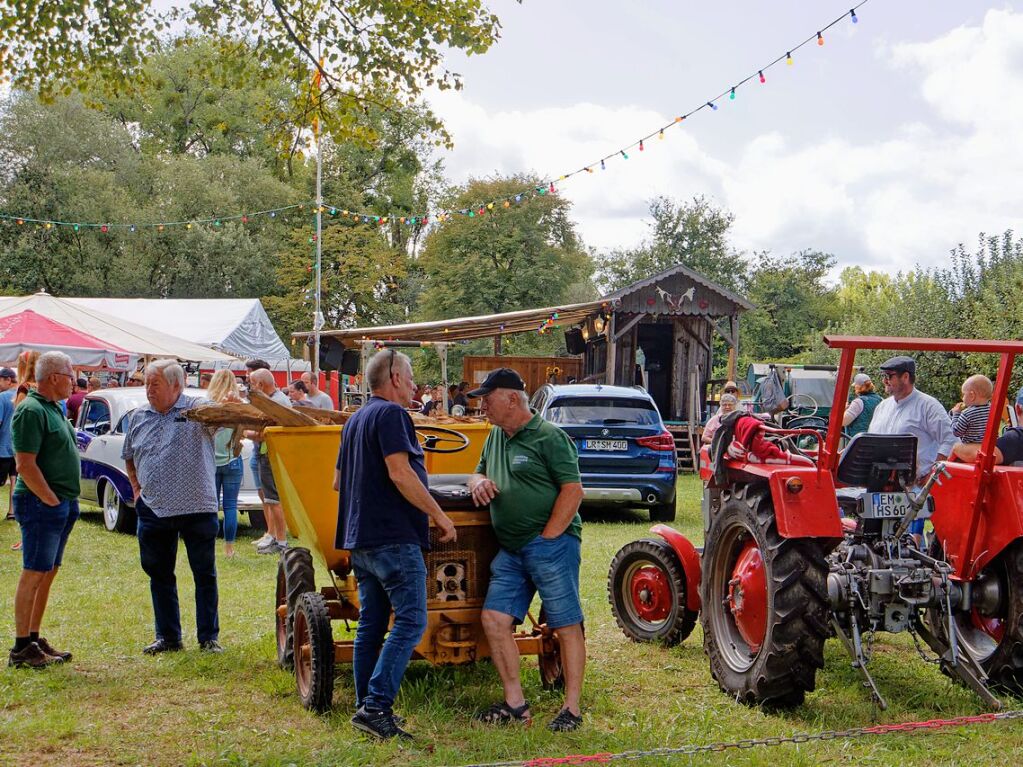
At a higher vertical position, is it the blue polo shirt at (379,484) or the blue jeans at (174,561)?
the blue polo shirt at (379,484)

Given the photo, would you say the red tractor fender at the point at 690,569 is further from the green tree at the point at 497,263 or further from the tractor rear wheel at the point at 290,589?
the green tree at the point at 497,263

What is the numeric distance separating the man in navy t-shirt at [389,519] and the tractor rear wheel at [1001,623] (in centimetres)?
258

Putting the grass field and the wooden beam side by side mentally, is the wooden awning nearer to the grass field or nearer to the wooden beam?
the wooden beam

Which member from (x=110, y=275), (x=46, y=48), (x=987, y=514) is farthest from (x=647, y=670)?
(x=110, y=275)

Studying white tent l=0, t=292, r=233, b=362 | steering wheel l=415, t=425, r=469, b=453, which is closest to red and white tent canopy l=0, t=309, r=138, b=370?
white tent l=0, t=292, r=233, b=362

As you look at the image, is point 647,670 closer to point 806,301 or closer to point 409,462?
point 409,462

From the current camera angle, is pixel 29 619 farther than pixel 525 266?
No

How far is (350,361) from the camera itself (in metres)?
29.0

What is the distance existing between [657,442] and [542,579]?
8.48 metres

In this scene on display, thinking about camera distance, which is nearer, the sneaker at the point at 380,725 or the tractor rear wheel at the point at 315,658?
the sneaker at the point at 380,725

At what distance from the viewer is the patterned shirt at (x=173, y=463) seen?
21.3 ft

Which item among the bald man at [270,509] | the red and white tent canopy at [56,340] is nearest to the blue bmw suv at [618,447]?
the bald man at [270,509]

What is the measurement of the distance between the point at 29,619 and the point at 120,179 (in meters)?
43.0

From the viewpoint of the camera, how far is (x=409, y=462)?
4.89m
